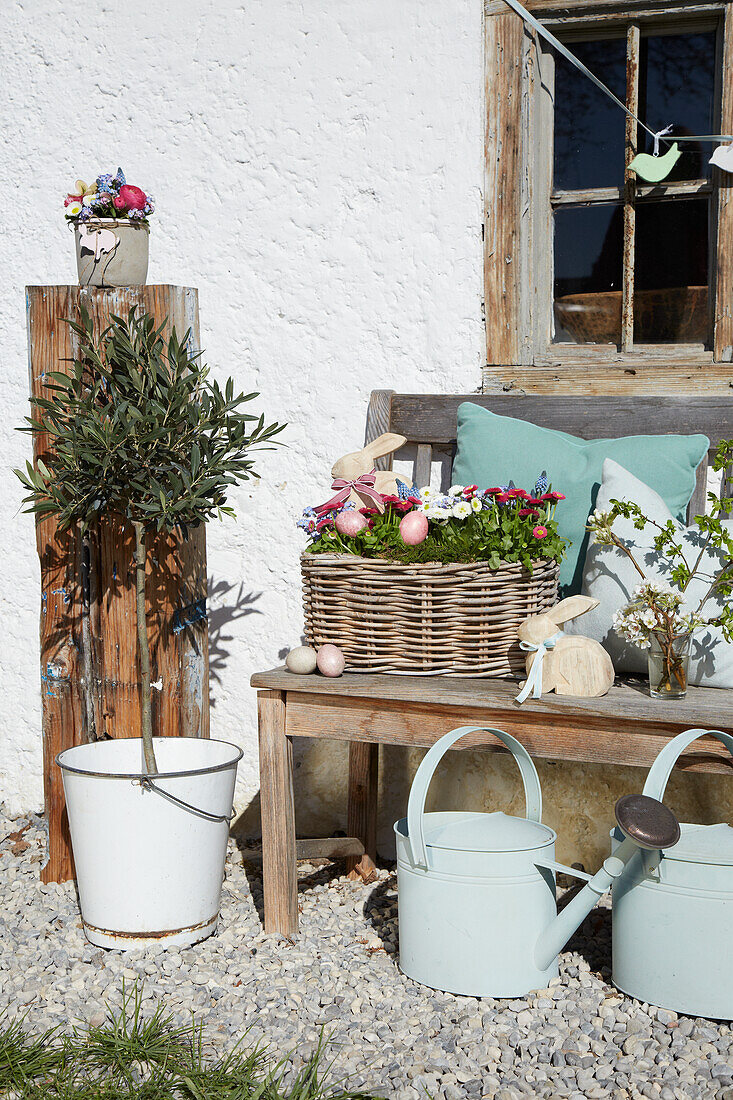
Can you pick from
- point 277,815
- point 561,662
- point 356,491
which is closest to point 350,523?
point 356,491

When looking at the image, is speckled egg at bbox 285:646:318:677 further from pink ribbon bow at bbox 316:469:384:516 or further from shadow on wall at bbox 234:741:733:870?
shadow on wall at bbox 234:741:733:870

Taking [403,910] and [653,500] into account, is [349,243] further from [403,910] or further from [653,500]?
[403,910]

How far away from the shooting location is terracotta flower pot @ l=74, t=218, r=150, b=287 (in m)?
2.77

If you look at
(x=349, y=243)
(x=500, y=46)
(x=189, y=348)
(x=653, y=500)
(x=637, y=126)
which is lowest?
(x=653, y=500)

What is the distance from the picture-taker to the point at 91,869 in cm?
254

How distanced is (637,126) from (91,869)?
2484 millimetres

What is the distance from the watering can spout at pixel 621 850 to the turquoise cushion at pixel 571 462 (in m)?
0.84

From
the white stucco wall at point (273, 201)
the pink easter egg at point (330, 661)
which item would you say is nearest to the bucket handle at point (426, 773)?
the pink easter egg at point (330, 661)

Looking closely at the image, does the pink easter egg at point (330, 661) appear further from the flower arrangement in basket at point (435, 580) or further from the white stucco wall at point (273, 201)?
the white stucco wall at point (273, 201)

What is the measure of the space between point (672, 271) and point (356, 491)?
1.18 metres

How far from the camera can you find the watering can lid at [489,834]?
222 centimetres

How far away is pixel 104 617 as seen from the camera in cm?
288

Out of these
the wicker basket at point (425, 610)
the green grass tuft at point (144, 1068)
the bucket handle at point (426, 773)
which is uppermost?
the wicker basket at point (425, 610)

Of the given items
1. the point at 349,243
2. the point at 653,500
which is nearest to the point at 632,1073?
the point at 653,500
